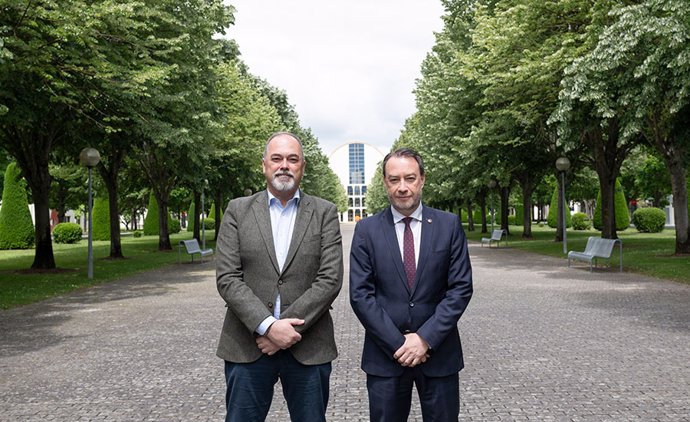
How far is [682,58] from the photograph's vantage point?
11.7 m

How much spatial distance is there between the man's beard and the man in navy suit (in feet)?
1.30

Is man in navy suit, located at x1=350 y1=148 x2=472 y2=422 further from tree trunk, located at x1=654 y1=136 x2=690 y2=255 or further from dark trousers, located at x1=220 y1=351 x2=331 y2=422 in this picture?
tree trunk, located at x1=654 y1=136 x2=690 y2=255

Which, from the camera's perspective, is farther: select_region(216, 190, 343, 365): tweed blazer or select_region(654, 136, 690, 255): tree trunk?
select_region(654, 136, 690, 255): tree trunk

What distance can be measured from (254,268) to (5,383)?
446 centimetres

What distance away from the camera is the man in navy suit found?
10.2 ft

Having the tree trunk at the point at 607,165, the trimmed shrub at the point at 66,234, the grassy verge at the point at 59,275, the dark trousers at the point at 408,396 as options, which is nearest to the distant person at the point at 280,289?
the dark trousers at the point at 408,396

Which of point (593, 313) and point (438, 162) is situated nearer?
point (593, 313)

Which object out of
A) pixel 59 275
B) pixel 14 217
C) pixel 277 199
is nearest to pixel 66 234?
pixel 14 217

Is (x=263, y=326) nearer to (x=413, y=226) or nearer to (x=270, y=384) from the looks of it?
(x=270, y=384)

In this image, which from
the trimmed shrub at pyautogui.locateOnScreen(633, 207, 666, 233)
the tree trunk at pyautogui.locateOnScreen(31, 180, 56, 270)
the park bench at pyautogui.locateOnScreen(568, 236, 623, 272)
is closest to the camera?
the park bench at pyautogui.locateOnScreen(568, 236, 623, 272)

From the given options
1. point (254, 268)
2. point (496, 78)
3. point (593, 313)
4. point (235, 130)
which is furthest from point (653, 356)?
point (235, 130)

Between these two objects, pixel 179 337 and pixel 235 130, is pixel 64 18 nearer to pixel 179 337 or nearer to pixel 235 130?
pixel 179 337

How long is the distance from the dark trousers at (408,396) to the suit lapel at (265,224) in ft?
2.49

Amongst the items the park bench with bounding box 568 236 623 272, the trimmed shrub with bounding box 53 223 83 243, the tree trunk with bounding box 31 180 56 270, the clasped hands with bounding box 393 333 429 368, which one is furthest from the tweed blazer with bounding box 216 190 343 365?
the trimmed shrub with bounding box 53 223 83 243
